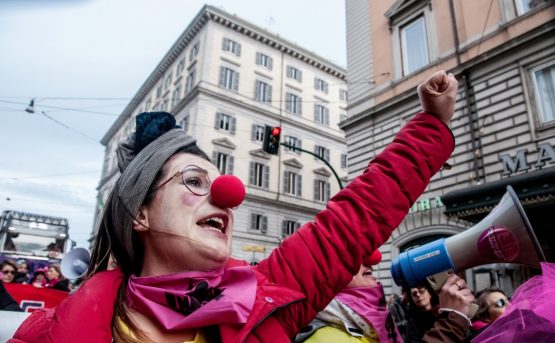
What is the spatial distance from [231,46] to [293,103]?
23.5 ft

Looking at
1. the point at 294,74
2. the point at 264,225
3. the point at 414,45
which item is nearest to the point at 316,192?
the point at 264,225

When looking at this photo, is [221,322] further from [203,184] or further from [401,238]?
[401,238]

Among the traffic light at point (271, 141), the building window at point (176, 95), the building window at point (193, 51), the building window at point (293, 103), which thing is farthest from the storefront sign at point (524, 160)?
the building window at point (176, 95)

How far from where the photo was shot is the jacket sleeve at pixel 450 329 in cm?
191

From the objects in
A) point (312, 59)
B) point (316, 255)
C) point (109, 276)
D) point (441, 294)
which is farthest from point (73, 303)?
point (312, 59)

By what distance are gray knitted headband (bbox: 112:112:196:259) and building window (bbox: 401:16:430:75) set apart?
12.8 metres

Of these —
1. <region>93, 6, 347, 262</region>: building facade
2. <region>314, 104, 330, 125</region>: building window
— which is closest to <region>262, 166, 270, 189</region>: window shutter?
<region>93, 6, 347, 262</region>: building facade

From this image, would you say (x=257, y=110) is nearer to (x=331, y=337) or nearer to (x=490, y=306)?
(x=490, y=306)

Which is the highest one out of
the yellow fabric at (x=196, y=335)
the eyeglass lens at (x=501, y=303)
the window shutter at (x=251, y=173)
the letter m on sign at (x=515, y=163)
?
the window shutter at (x=251, y=173)

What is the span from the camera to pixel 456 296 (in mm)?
1986

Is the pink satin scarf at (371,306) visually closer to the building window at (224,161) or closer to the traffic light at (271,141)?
the traffic light at (271,141)

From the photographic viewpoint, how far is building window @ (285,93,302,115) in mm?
32438

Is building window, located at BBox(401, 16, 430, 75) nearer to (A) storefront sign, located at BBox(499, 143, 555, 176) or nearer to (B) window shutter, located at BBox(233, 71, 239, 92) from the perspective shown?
(A) storefront sign, located at BBox(499, 143, 555, 176)

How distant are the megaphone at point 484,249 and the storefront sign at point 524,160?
8.43 metres
